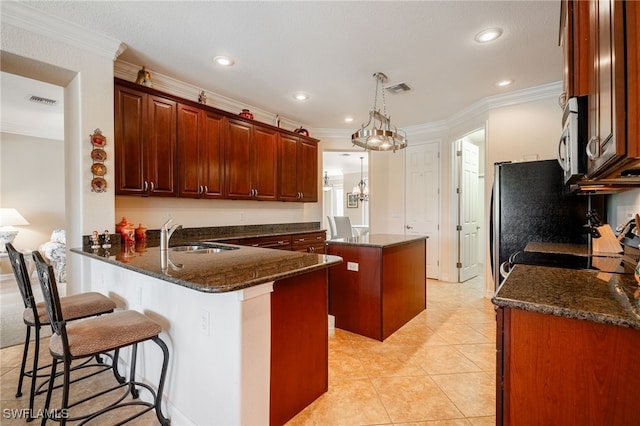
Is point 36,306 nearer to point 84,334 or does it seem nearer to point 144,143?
point 84,334

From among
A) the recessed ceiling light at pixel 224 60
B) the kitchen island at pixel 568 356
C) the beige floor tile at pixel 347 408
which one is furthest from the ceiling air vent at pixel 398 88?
the beige floor tile at pixel 347 408

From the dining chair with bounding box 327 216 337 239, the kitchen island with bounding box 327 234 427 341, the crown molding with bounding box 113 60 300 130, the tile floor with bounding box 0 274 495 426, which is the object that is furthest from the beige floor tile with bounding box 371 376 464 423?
the dining chair with bounding box 327 216 337 239

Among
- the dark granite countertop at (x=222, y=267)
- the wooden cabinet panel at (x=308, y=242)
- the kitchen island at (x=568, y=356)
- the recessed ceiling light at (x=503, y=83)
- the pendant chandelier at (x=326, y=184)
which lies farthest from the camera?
the pendant chandelier at (x=326, y=184)

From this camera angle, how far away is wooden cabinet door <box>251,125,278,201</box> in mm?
3979

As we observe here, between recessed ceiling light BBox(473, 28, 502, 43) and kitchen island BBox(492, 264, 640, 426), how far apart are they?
2.22 metres

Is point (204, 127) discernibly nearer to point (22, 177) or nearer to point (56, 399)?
point (56, 399)

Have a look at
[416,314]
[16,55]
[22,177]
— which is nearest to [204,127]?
[16,55]

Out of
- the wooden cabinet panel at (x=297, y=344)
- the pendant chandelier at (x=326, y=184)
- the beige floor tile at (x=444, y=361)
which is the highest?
the pendant chandelier at (x=326, y=184)

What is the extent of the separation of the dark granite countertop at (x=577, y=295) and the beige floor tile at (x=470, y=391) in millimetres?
971

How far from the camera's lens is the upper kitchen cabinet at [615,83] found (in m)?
0.73

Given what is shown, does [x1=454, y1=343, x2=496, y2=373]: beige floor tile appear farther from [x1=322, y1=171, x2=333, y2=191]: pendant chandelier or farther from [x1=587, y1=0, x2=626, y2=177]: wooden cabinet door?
[x1=322, y1=171, x2=333, y2=191]: pendant chandelier

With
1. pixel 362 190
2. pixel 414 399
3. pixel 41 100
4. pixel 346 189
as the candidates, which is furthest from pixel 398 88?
pixel 346 189

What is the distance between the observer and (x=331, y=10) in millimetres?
2170

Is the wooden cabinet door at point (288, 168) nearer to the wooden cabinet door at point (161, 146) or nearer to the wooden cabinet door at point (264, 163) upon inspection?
the wooden cabinet door at point (264, 163)
